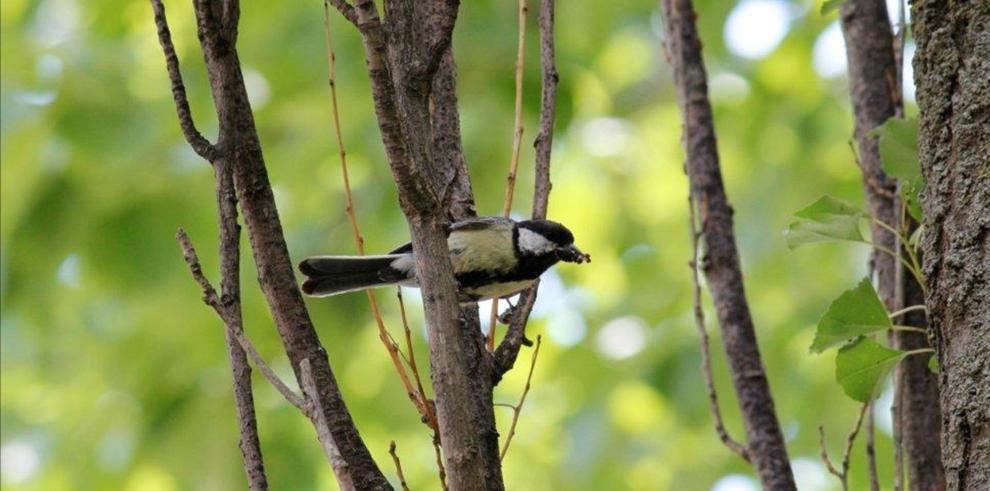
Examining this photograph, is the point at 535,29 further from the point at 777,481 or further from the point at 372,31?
the point at 372,31

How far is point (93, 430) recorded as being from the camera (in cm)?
527

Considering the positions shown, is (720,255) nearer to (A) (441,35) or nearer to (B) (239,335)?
(A) (441,35)

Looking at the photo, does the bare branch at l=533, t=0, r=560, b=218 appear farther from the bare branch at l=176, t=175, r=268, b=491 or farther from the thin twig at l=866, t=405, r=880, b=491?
the thin twig at l=866, t=405, r=880, b=491

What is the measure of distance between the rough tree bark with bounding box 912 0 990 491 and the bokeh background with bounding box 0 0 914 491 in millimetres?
2659

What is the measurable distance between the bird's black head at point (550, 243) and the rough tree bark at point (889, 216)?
32.6 inches

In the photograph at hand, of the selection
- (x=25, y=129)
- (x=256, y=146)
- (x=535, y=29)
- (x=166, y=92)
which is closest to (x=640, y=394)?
(x=535, y=29)

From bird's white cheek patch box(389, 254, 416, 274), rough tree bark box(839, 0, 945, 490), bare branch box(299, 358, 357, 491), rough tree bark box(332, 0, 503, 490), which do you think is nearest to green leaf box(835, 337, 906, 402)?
rough tree bark box(839, 0, 945, 490)

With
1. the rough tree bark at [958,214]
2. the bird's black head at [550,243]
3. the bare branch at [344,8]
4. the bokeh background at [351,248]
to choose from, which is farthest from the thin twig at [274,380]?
the bokeh background at [351,248]

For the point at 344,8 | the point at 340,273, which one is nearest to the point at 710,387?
the point at 344,8

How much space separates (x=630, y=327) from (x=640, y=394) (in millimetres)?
329

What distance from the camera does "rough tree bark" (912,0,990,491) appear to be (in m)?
1.50

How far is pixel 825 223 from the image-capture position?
200cm

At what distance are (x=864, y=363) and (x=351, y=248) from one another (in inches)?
118

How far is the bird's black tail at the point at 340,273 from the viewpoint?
128 inches
